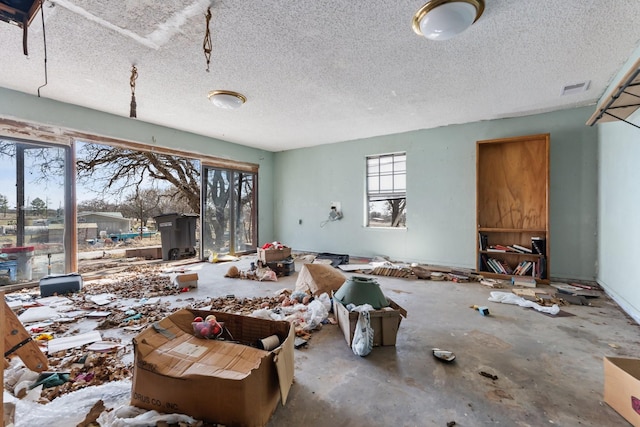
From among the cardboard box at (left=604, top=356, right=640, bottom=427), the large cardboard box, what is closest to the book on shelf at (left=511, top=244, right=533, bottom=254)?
the cardboard box at (left=604, top=356, right=640, bottom=427)

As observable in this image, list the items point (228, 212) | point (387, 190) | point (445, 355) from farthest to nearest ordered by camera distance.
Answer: point (228, 212)
point (387, 190)
point (445, 355)

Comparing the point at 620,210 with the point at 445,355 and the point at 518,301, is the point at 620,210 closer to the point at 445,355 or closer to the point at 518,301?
the point at 518,301

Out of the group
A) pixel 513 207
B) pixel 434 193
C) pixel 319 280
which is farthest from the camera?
pixel 434 193

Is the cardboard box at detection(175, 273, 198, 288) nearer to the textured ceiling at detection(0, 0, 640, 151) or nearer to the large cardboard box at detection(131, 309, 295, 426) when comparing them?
the large cardboard box at detection(131, 309, 295, 426)

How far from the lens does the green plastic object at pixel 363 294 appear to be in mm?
2199

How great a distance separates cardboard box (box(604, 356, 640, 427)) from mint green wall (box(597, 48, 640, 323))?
1.57m

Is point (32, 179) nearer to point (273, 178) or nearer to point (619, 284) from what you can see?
point (273, 178)

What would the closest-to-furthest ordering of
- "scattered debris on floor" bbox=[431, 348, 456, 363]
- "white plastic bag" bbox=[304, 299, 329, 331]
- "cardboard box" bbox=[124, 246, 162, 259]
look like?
"scattered debris on floor" bbox=[431, 348, 456, 363] < "white plastic bag" bbox=[304, 299, 329, 331] < "cardboard box" bbox=[124, 246, 162, 259]

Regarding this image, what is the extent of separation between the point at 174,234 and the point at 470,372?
5.96 m

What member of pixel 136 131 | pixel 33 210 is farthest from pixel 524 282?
pixel 33 210

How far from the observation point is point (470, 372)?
171cm

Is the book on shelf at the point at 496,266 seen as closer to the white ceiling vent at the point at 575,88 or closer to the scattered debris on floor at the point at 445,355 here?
the white ceiling vent at the point at 575,88

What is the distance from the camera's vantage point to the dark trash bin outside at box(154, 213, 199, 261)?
→ 232 inches

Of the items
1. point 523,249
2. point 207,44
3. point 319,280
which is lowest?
point 319,280
